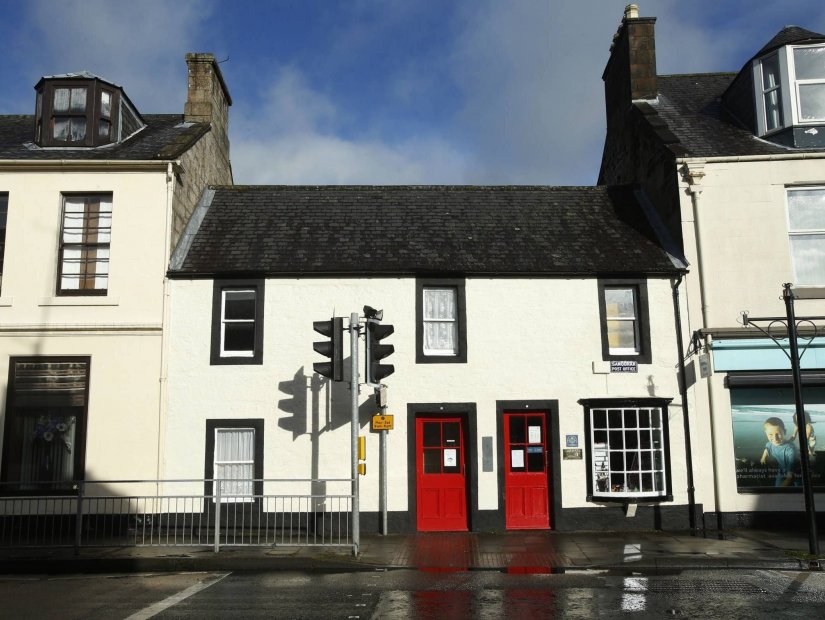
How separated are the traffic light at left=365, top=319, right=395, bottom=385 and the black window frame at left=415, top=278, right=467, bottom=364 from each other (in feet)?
9.26

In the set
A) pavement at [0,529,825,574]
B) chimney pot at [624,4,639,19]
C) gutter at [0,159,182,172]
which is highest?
chimney pot at [624,4,639,19]

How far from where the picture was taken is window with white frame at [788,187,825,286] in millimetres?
14797

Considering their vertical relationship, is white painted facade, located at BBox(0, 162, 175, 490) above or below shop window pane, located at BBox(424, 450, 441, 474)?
above

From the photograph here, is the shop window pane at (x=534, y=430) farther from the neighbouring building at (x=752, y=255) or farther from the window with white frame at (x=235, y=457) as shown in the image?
the window with white frame at (x=235, y=457)

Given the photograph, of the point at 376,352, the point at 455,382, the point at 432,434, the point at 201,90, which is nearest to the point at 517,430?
the point at 455,382

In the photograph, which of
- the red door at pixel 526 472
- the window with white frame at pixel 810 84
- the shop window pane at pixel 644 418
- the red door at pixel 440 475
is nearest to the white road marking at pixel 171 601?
the red door at pixel 440 475

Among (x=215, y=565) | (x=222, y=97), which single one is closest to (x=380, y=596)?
(x=215, y=565)

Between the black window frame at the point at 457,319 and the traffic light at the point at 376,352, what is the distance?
282 cm

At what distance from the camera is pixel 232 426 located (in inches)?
558

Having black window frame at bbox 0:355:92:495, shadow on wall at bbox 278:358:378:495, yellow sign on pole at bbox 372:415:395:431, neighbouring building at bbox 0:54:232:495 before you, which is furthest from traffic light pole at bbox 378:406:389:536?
black window frame at bbox 0:355:92:495

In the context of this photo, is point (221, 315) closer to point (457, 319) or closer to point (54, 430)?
point (54, 430)

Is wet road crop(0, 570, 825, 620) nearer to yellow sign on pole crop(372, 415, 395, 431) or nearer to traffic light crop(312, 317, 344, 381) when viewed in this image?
traffic light crop(312, 317, 344, 381)

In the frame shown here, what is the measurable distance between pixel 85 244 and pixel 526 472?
1026cm

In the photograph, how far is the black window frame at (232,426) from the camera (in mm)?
14031
